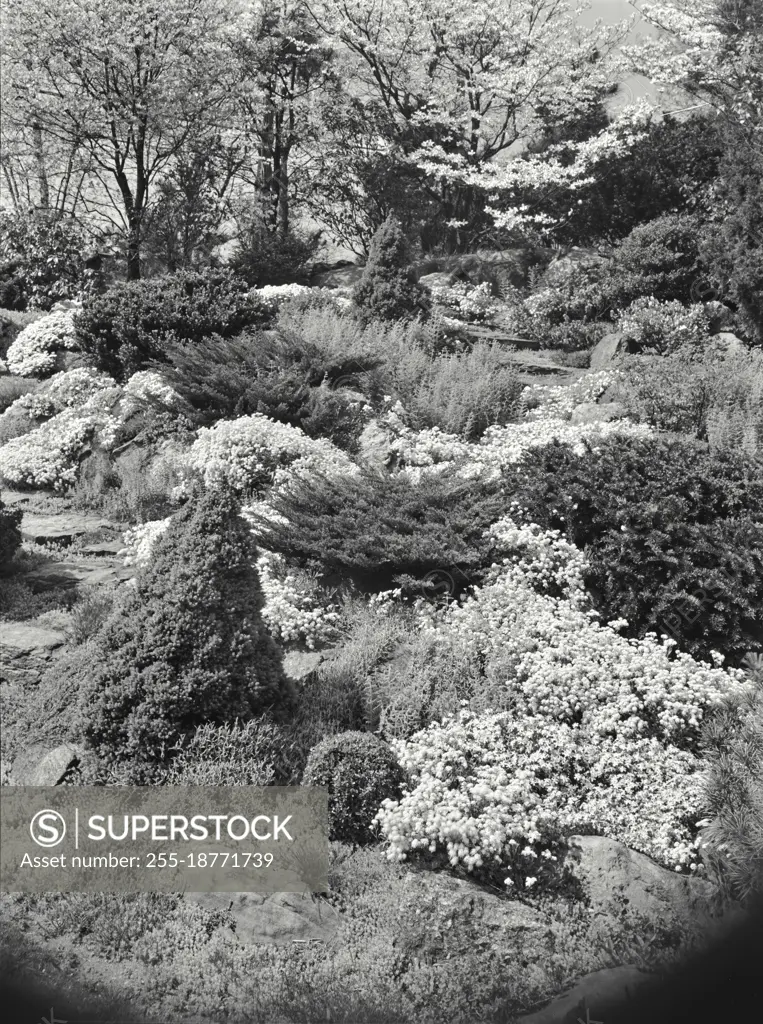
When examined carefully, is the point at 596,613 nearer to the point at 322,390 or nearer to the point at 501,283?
→ the point at 322,390

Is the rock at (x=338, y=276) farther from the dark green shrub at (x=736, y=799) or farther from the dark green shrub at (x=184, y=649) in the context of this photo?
the dark green shrub at (x=736, y=799)

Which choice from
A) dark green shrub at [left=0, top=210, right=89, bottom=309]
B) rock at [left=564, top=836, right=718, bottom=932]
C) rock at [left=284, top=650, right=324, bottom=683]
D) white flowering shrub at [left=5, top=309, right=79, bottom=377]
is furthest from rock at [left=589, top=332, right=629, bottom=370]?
dark green shrub at [left=0, top=210, right=89, bottom=309]

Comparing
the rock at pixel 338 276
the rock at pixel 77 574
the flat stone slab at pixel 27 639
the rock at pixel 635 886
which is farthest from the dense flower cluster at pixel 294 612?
the rock at pixel 338 276

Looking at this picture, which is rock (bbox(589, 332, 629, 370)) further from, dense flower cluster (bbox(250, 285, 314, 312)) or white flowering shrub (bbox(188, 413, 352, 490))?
white flowering shrub (bbox(188, 413, 352, 490))

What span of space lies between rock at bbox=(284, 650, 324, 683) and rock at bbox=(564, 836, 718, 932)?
85.2 inches

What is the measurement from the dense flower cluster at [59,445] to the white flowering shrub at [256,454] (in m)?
1.39

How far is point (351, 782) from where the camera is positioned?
5.16 m

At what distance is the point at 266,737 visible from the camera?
17.7 feet

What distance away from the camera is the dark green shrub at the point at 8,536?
7.36 metres

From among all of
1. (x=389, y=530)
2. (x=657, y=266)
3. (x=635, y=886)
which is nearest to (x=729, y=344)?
(x=657, y=266)

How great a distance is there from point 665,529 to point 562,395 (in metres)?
4.09

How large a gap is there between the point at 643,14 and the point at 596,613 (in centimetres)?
1648

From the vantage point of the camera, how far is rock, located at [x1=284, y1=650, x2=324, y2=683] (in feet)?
20.9

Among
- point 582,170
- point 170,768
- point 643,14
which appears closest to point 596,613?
point 170,768
